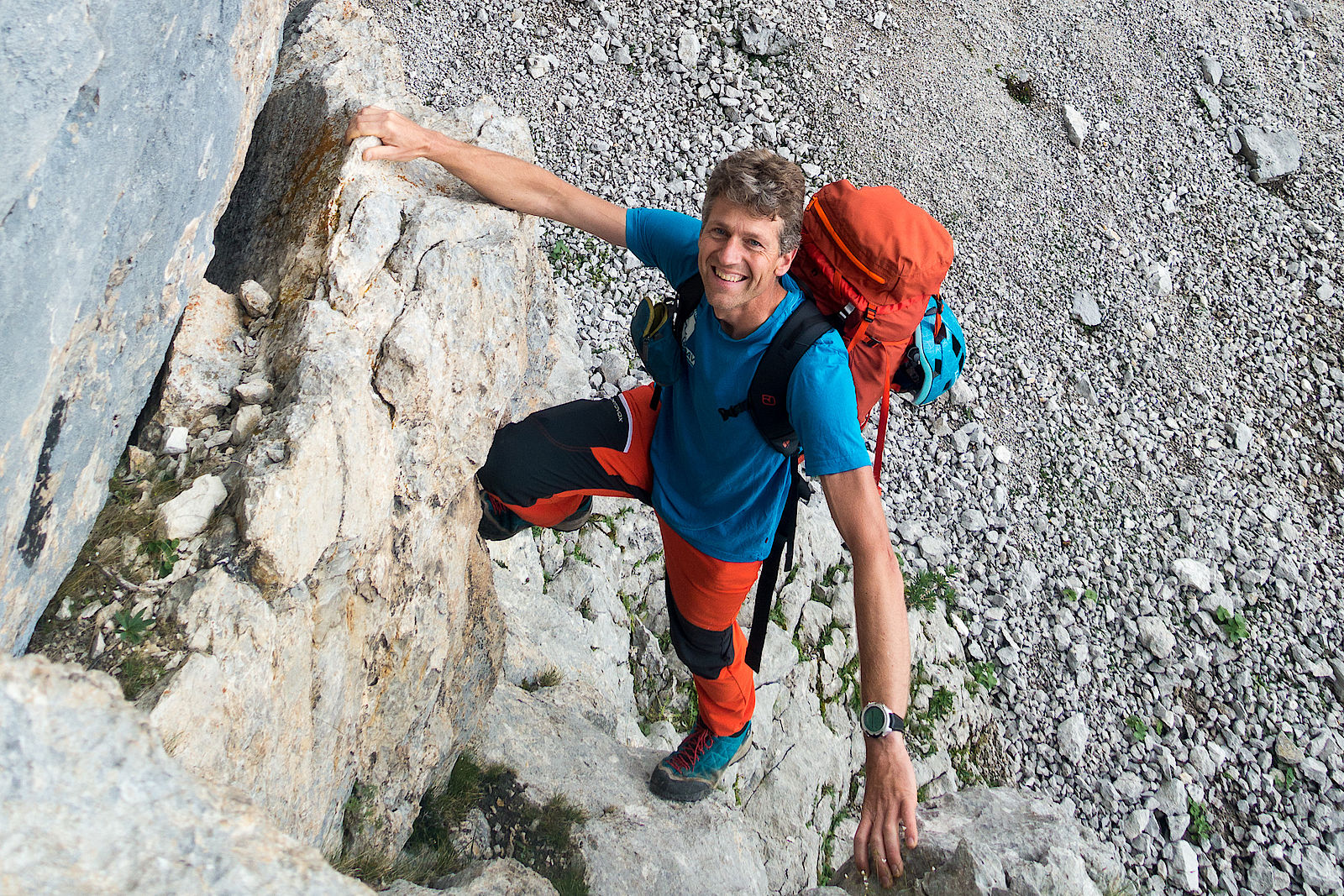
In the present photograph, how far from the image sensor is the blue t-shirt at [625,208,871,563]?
4.03m

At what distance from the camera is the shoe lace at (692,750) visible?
5.88m

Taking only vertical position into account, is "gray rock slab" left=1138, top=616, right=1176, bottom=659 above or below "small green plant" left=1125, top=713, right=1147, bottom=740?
above

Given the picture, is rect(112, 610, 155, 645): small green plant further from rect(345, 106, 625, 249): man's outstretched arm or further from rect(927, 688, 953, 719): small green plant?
rect(927, 688, 953, 719): small green plant

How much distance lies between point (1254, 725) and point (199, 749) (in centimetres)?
970

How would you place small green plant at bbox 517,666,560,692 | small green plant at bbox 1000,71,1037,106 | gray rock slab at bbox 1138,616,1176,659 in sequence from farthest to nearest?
small green plant at bbox 1000,71,1037,106
gray rock slab at bbox 1138,616,1176,659
small green plant at bbox 517,666,560,692

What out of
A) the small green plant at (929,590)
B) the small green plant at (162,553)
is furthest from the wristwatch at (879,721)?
the small green plant at (929,590)

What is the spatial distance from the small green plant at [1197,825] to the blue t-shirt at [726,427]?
6.08m

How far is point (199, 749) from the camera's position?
9.61 ft

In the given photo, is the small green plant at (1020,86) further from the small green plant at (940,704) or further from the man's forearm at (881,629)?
the man's forearm at (881,629)

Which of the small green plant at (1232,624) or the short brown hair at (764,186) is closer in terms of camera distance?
the short brown hair at (764,186)

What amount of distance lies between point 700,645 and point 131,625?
3336mm

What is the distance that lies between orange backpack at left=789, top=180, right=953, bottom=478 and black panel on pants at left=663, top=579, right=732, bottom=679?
1.77 m

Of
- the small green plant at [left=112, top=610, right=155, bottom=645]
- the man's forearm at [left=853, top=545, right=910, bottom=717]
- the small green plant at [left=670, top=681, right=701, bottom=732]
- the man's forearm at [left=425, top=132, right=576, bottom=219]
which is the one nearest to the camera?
the small green plant at [left=112, top=610, right=155, bottom=645]

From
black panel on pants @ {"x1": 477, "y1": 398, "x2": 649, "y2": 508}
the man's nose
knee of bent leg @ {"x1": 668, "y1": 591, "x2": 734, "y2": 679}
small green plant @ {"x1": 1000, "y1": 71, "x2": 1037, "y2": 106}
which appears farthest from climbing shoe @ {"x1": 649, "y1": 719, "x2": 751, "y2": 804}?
small green plant @ {"x1": 1000, "y1": 71, "x2": 1037, "y2": 106}
